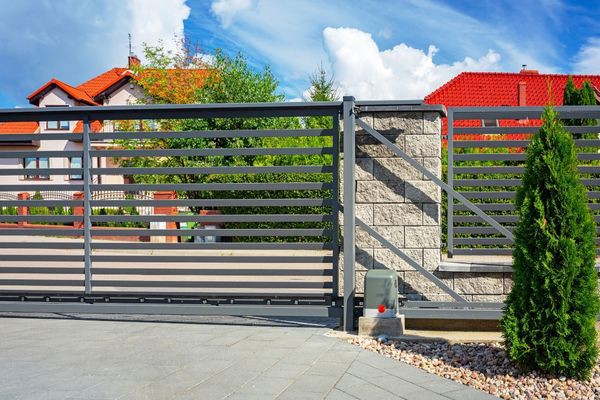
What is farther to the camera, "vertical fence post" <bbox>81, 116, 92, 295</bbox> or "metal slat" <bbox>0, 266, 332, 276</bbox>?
"vertical fence post" <bbox>81, 116, 92, 295</bbox>

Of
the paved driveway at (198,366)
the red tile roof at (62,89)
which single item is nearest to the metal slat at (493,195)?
the paved driveway at (198,366)

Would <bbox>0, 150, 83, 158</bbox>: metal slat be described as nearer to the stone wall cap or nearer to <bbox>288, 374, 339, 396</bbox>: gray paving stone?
the stone wall cap

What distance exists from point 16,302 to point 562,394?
636 centimetres

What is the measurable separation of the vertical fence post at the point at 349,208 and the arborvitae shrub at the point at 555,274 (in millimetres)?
2081

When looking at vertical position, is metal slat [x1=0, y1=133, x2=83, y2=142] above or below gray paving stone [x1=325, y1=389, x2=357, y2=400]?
above

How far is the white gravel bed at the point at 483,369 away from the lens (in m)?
4.39

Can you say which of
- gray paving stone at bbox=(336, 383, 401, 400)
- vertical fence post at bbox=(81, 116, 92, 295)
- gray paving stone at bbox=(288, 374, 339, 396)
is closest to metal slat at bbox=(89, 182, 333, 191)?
vertical fence post at bbox=(81, 116, 92, 295)

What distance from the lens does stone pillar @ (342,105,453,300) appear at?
6.52 m

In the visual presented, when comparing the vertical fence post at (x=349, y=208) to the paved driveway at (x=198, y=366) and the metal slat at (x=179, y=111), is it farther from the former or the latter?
the paved driveway at (x=198, y=366)

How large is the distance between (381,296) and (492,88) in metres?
31.3

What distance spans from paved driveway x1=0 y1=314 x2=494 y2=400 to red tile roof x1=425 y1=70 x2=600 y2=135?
29954 millimetres

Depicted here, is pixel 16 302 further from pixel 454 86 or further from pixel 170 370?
pixel 454 86

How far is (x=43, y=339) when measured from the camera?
6.04 meters

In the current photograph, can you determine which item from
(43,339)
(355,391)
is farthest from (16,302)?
(355,391)
